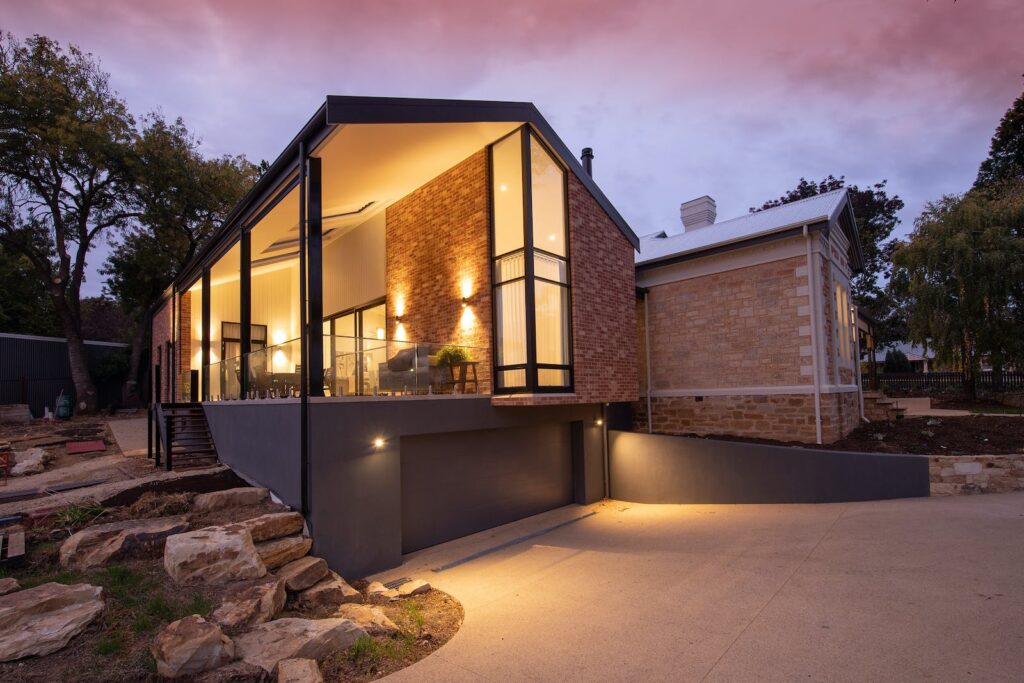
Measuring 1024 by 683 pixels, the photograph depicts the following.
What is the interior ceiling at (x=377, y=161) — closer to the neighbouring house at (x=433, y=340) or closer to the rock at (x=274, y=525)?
the neighbouring house at (x=433, y=340)

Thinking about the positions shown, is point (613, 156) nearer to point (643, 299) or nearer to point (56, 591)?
point (643, 299)

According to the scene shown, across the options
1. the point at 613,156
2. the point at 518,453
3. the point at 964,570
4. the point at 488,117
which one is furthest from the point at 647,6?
the point at 613,156

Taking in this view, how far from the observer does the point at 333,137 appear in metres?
7.23

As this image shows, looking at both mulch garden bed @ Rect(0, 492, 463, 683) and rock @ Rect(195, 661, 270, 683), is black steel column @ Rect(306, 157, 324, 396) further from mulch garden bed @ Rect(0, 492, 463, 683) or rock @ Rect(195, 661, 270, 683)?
rock @ Rect(195, 661, 270, 683)

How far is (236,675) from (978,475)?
409 inches

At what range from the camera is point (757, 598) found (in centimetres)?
520

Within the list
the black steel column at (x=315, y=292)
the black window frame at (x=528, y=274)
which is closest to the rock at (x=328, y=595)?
the black steel column at (x=315, y=292)

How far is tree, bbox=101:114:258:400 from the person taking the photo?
65.9 feet

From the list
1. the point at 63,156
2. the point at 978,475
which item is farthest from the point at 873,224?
the point at 63,156

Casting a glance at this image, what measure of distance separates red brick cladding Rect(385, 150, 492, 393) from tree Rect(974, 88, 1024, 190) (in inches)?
1050

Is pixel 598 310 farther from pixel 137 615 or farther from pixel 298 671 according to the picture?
pixel 137 615

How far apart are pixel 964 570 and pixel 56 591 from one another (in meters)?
8.38

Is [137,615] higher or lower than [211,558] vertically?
lower

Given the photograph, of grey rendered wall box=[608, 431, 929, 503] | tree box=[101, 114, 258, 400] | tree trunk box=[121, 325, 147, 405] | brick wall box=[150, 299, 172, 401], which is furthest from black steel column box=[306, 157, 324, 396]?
tree trunk box=[121, 325, 147, 405]
